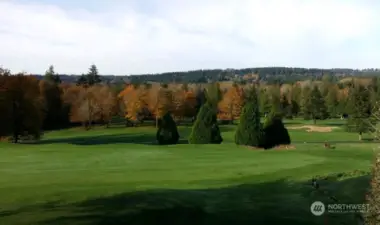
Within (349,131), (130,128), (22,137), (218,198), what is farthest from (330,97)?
(218,198)

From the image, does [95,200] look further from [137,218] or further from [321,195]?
[321,195]

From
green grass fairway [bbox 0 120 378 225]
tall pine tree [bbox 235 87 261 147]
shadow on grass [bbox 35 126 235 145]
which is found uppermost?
tall pine tree [bbox 235 87 261 147]

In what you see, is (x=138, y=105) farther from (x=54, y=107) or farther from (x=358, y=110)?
(x=358, y=110)

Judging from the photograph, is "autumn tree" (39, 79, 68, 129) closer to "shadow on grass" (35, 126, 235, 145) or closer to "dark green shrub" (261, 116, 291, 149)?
"shadow on grass" (35, 126, 235, 145)

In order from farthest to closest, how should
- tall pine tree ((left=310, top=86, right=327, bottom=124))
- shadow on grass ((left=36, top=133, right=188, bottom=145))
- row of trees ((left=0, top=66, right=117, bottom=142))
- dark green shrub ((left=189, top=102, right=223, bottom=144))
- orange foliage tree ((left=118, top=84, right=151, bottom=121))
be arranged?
tall pine tree ((left=310, top=86, right=327, bottom=124)), orange foliage tree ((left=118, top=84, right=151, bottom=121)), row of trees ((left=0, top=66, right=117, bottom=142)), shadow on grass ((left=36, top=133, right=188, bottom=145)), dark green shrub ((left=189, top=102, right=223, bottom=144))

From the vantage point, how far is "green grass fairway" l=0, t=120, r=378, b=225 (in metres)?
18.8

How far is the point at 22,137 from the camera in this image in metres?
77.3

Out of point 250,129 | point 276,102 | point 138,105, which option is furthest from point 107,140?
point 276,102

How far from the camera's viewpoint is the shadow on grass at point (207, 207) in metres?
18.2

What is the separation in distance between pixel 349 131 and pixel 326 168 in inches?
2235
